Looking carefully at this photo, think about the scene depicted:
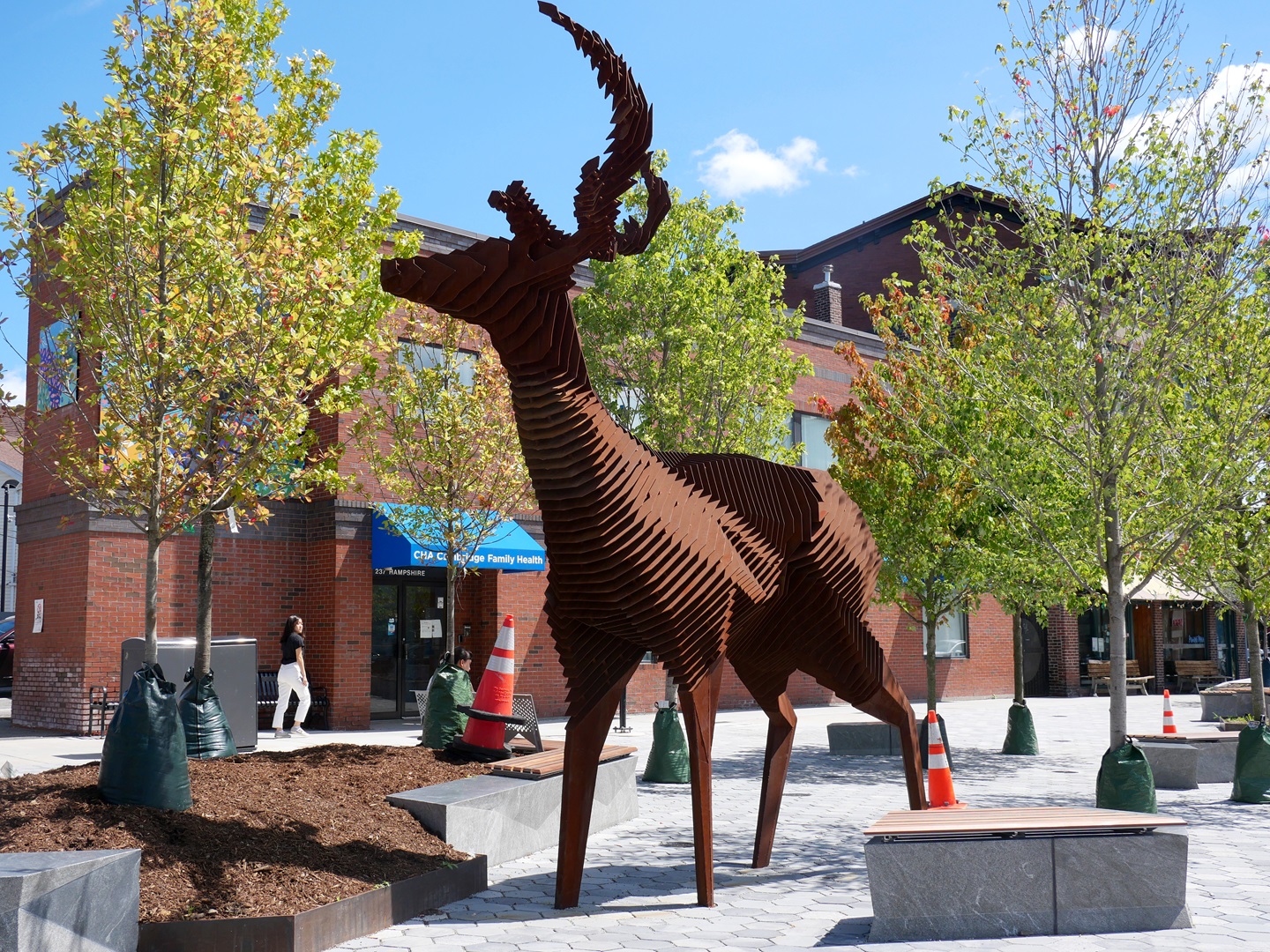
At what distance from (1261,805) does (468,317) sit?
9.02 m

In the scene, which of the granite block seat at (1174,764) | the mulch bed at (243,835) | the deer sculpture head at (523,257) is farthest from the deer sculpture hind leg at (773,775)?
the granite block seat at (1174,764)

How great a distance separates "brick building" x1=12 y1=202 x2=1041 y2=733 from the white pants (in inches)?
60.9

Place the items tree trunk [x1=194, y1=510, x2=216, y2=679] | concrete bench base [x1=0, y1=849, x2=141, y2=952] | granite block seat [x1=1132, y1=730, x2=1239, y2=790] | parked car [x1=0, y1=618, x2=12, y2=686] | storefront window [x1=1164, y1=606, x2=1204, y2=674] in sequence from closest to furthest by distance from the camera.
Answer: concrete bench base [x1=0, y1=849, x2=141, y2=952]
tree trunk [x1=194, y1=510, x2=216, y2=679]
granite block seat [x1=1132, y1=730, x2=1239, y2=790]
parked car [x1=0, y1=618, x2=12, y2=686]
storefront window [x1=1164, y1=606, x2=1204, y2=674]

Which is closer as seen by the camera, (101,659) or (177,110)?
(177,110)

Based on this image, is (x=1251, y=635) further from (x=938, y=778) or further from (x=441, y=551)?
(x=441, y=551)

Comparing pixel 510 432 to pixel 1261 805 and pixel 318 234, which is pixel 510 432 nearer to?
pixel 318 234

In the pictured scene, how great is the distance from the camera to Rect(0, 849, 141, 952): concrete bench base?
163 inches

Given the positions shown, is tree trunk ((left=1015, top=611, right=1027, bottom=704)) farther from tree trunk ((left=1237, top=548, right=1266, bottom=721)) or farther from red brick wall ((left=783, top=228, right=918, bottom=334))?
red brick wall ((left=783, top=228, right=918, bottom=334))

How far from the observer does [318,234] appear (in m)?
9.48

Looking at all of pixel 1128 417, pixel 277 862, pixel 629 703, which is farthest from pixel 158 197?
pixel 629 703

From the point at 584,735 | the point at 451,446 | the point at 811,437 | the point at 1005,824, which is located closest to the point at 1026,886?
the point at 1005,824

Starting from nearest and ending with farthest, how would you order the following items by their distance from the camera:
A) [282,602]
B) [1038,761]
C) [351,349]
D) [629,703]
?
[351,349]
[1038,761]
[282,602]
[629,703]

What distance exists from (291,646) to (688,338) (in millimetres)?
6978

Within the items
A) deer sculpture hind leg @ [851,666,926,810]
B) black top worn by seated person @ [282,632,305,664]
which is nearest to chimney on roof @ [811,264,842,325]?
black top worn by seated person @ [282,632,305,664]
